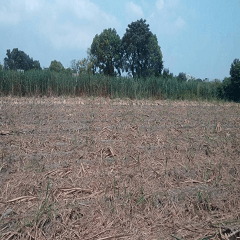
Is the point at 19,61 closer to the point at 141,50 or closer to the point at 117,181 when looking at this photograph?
the point at 141,50

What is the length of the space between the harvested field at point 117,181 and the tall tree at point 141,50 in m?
21.3

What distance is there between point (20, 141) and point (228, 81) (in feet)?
45.1

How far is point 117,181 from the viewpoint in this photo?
2.82 meters

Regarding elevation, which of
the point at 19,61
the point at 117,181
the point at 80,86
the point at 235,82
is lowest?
the point at 117,181

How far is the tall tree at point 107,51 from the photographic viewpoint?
86.2ft

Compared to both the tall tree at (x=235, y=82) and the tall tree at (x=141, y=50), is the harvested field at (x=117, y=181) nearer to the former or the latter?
the tall tree at (x=235, y=82)

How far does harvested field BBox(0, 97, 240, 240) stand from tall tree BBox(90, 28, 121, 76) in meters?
22.8

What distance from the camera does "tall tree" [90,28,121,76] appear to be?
2627 centimetres

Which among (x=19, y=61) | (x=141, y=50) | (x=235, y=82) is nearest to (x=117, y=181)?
(x=235, y=82)

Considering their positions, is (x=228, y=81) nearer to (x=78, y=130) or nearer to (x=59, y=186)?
(x=78, y=130)

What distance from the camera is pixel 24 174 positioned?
290cm

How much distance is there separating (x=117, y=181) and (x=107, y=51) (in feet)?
81.9

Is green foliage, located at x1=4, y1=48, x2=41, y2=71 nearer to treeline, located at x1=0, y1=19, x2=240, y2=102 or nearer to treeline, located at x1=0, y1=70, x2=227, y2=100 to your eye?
treeline, located at x1=0, y1=19, x2=240, y2=102

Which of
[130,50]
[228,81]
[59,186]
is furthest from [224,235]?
[130,50]
